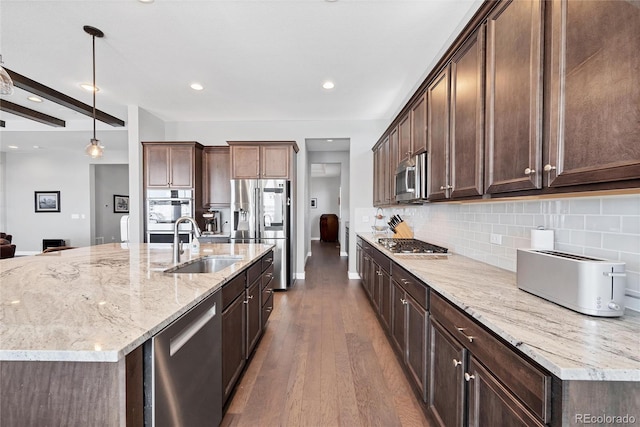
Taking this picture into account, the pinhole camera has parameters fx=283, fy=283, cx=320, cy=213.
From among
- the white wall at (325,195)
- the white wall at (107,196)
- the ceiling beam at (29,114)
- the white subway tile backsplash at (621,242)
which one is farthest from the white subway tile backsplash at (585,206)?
the white wall at (325,195)

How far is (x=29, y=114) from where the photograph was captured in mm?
4672

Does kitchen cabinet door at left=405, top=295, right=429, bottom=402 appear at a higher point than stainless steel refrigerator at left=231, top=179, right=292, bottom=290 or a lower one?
lower

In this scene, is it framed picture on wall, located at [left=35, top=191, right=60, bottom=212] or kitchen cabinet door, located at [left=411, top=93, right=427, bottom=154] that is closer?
kitchen cabinet door, located at [left=411, top=93, right=427, bottom=154]

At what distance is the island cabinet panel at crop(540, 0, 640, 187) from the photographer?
0.84 m

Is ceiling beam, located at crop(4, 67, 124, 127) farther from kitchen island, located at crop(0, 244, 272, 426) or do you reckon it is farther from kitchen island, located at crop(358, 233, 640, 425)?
kitchen island, located at crop(358, 233, 640, 425)

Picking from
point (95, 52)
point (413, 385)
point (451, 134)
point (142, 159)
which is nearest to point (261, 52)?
point (95, 52)

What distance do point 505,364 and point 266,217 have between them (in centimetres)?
393

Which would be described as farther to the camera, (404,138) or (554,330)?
(404,138)

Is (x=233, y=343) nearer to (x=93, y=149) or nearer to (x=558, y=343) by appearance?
(x=558, y=343)

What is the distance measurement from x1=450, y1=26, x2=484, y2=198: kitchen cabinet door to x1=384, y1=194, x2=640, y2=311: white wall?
0.30 metres

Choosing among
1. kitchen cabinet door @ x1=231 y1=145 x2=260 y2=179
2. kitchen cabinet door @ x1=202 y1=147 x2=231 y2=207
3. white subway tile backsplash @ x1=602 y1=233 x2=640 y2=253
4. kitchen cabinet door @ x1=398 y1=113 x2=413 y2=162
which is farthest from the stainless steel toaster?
kitchen cabinet door @ x1=202 y1=147 x2=231 y2=207

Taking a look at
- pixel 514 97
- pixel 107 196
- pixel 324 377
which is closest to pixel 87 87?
pixel 324 377

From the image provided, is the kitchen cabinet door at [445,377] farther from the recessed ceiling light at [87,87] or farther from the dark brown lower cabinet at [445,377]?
the recessed ceiling light at [87,87]

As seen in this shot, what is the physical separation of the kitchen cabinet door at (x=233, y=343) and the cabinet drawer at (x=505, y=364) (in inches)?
50.1
